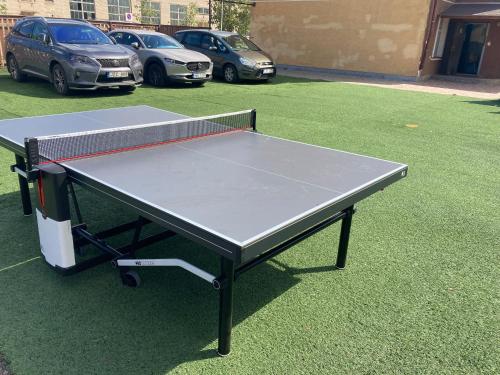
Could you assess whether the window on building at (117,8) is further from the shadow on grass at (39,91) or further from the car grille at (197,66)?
the car grille at (197,66)

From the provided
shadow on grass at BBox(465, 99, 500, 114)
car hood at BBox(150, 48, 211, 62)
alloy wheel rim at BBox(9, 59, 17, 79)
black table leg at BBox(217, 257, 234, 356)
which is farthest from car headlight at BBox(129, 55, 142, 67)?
shadow on grass at BBox(465, 99, 500, 114)

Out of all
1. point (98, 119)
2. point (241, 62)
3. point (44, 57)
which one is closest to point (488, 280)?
point (98, 119)

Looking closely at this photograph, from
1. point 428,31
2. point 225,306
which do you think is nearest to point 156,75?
point 225,306

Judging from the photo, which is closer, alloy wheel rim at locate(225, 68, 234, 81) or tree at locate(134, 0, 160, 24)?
alloy wheel rim at locate(225, 68, 234, 81)

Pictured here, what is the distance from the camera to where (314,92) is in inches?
573

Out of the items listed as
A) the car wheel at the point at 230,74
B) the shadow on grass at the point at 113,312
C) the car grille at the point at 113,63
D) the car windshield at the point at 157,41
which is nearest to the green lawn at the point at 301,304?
the shadow on grass at the point at 113,312

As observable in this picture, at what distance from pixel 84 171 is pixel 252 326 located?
5.23 feet

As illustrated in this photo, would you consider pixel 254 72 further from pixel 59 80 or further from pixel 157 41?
pixel 59 80

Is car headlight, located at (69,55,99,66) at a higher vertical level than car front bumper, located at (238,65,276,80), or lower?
higher

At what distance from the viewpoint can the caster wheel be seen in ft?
10.4

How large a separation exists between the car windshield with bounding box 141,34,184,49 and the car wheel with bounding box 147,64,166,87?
2.51 feet

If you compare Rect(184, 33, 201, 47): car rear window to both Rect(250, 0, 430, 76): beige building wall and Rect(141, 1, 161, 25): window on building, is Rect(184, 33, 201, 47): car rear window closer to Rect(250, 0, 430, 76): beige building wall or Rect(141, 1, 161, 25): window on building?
Rect(250, 0, 430, 76): beige building wall

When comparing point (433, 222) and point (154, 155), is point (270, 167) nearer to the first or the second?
point (154, 155)

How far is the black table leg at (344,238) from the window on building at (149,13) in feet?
129
